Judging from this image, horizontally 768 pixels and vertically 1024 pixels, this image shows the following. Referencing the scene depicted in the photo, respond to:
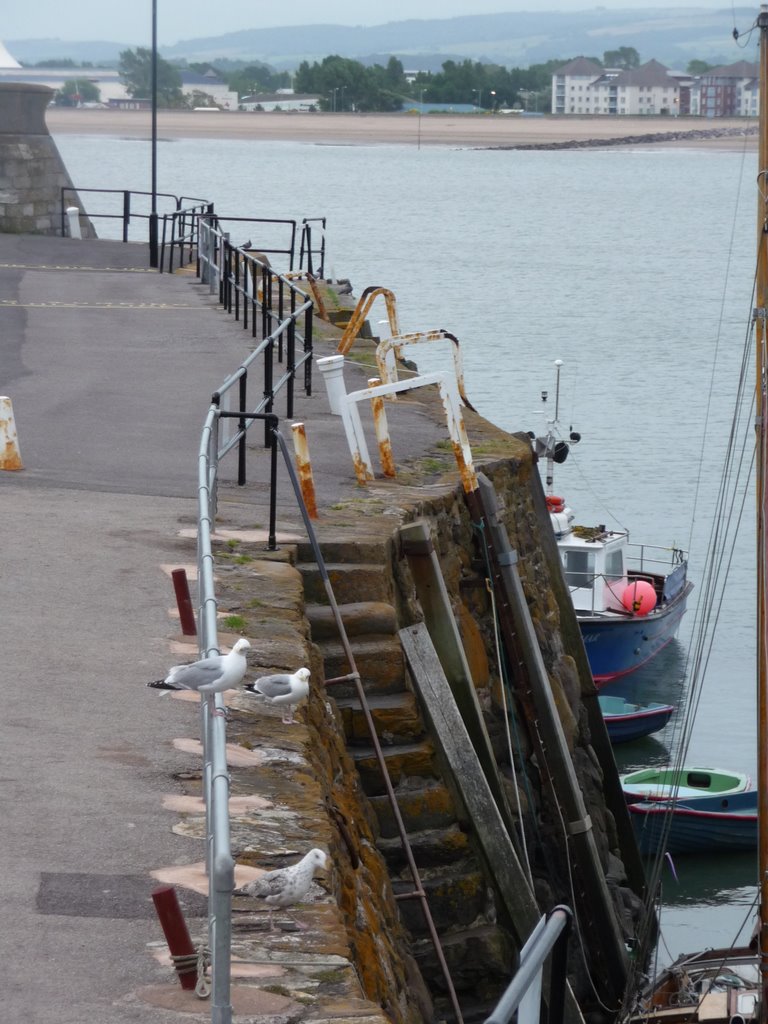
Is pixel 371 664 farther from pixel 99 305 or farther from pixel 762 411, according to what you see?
pixel 99 305

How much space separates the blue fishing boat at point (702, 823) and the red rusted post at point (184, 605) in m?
14.2

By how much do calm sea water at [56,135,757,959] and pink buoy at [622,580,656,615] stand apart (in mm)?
1349

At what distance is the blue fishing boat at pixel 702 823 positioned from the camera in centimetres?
2214

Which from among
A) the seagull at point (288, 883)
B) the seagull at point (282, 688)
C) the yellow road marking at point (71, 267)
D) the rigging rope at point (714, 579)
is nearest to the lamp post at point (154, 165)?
the yellow road marking at point (71, 267)

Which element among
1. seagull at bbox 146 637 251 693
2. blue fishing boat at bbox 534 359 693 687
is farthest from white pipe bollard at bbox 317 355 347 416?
blue fishing boat at bbox 534 359 693 687

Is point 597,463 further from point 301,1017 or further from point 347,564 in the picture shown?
point 301,1017

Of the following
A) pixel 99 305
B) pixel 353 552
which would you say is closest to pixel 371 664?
pixel 353 552

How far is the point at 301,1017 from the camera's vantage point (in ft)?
17.2

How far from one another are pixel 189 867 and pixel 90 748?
48.1 inches

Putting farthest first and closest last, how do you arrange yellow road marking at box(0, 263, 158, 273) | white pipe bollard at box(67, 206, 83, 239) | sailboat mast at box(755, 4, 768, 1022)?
white pipe bollard at box(67, 206, 83, 239)
yellow road marking at box(0, 263, 158, 273)
sailboat mast at box(755, 4, 768, 1022)

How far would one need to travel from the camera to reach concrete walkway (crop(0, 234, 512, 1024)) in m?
5.59

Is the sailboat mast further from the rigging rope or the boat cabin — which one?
the boat cabin

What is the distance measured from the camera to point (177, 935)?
Result: 17.4 feet

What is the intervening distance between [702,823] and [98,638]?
15.2 meters
